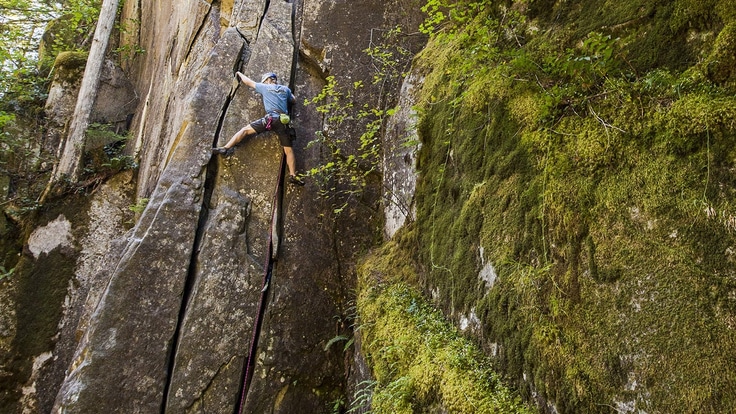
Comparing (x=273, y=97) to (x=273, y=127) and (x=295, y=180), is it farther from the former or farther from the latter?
(x=295, y=180)

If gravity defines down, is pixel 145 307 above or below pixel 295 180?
below

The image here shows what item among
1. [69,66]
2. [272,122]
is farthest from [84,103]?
[272,122]

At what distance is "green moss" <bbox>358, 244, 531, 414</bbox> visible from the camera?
3188mm

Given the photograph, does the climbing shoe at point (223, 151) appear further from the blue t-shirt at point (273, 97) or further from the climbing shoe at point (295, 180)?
the climbing shoe at point (295, 180)

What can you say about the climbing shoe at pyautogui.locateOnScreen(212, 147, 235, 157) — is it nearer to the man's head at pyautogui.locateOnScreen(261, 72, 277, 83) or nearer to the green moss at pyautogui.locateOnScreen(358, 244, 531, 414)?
the man's head at pyautogui.locateOnScreen(261, 72, 277, 83)

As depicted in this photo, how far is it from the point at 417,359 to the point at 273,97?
5561mm

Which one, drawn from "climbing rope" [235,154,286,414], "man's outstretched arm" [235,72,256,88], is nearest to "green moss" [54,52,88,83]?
"man's outstretched arm" [235,72,256,88]

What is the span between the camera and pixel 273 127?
7.57 metres

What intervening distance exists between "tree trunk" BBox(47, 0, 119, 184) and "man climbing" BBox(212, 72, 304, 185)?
17.9ft

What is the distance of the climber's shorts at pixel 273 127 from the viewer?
753 cm

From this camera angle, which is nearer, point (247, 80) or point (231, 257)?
point (231, 257)

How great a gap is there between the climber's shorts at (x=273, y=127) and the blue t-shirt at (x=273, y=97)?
18 cm

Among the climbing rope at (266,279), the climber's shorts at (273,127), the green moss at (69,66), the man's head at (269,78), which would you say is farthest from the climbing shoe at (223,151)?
the green moss at (69,66)

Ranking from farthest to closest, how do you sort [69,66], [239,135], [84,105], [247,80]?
[69,66]
[84,105]
[247,80]
[239,135]
